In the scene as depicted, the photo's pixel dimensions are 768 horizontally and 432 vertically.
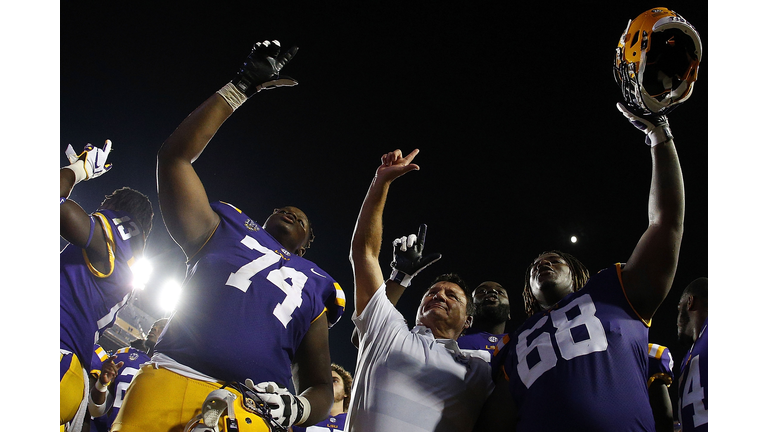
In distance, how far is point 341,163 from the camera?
34.0 ft

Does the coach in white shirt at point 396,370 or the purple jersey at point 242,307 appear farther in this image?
the coach in white shirt at point 396,370

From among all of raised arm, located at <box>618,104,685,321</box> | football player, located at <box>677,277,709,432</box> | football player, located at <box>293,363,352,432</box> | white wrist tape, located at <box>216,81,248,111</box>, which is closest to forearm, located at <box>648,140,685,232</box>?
raised arm, located at <box>618,104,685,321</box>

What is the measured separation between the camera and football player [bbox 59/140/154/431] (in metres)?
2.49

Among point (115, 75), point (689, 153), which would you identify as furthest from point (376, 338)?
point (689, 153)

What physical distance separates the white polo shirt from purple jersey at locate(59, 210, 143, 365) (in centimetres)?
148

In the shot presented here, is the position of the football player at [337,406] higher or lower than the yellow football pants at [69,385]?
lower

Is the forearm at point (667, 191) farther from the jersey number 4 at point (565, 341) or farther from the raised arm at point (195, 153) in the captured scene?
the raised arm at point (195, 153)

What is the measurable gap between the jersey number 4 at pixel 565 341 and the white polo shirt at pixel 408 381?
34cm

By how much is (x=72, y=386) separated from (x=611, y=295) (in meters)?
2.76

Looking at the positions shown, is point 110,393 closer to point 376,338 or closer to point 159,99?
point 376,338

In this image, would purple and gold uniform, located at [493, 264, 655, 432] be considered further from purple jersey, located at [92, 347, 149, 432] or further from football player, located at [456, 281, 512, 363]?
purple jersey, located at [92, 347, 149, 432]

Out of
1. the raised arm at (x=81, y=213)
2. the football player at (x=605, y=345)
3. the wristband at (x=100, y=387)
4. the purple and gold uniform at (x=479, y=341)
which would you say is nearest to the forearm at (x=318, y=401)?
the football player at (x=605, y=345)

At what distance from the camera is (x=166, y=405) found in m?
1.57

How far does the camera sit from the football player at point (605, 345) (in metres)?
1.60
